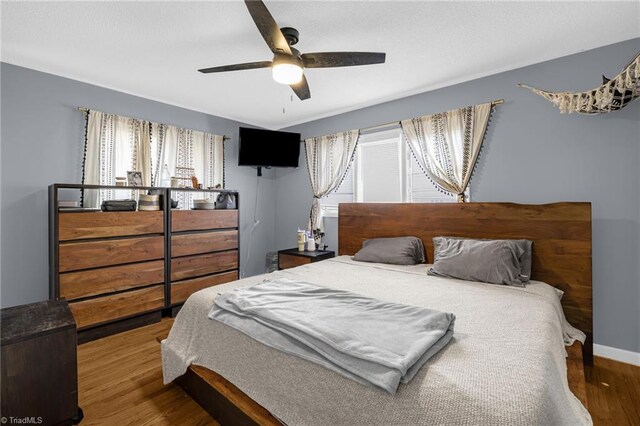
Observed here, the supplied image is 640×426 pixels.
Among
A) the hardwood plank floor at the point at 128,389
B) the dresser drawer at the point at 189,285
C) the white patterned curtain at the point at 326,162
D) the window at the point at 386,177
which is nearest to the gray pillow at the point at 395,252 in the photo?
the window at the point at 386,177

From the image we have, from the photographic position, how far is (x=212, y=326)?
1.69 metres

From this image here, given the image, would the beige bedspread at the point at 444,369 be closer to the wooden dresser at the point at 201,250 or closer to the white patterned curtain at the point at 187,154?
the wooden dresser at the point at 201,250

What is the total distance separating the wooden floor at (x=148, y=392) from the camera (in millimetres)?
1720

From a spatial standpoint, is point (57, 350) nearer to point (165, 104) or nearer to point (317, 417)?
point (317, 417)

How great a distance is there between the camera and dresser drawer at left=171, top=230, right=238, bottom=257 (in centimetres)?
326

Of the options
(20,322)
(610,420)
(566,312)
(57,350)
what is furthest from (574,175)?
(20,322)

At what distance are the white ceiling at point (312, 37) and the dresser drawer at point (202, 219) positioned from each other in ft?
4.48

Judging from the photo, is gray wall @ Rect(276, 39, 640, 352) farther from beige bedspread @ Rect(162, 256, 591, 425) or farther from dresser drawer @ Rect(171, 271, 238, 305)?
dresser drawer @ Rect(171, 271, 238, 305)

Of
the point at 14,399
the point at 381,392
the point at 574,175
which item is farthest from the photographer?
the point at 574,175

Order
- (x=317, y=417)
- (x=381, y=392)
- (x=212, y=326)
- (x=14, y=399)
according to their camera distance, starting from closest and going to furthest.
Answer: (x=381, y=392) < (x=317, y=417) < (x=14, y=399) < (x=212, y=326)

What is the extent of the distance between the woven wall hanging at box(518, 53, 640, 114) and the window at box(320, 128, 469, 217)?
3.78 feet

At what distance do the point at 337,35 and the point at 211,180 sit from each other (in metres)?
2.58

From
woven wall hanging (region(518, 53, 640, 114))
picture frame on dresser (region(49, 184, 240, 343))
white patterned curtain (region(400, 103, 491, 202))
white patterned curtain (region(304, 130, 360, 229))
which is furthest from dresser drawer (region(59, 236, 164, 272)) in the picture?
woven wall hanging (region(518, 53, 640, 114))

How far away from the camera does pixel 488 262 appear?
7.32 feet
